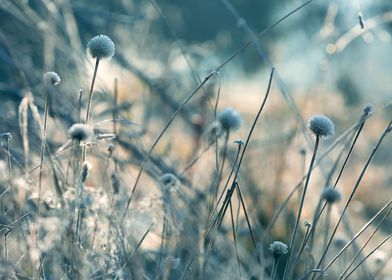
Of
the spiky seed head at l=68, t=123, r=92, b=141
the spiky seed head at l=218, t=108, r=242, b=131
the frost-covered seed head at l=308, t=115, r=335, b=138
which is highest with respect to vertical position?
the spiky seed head at l=218, t=108, r=242, b=131

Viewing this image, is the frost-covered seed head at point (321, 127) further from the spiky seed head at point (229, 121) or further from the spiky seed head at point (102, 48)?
the spiky seed head at point (102, 48)

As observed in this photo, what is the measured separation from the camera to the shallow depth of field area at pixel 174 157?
44.3 inches

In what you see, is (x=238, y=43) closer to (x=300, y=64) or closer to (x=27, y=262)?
(x=300, y=64)

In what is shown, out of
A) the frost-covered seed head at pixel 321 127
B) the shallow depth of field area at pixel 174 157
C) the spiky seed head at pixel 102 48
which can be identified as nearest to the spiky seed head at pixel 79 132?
the shallow depth of field area at pixel 174 157

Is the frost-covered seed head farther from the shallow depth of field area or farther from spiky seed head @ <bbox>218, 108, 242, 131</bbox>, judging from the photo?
spiky seed head @ <bbox>218, 108, 242, 131</bbox>

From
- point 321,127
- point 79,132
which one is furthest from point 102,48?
point 321,127

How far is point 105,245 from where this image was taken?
1.24 metres

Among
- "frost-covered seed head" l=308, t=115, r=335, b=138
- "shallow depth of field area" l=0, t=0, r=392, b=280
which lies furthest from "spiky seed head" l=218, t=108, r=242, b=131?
"frost-covered seed head" l=308, t=115, r=335, b=138

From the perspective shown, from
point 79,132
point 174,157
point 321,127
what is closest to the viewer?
point 79,132

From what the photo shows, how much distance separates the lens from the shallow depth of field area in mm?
1125

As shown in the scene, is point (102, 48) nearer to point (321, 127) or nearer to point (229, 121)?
point (229, 121)

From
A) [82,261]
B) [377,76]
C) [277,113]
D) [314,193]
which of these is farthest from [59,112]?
[377,76]

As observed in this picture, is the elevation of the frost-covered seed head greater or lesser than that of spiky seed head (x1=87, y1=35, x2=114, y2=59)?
lesser

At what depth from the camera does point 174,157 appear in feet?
10.6
